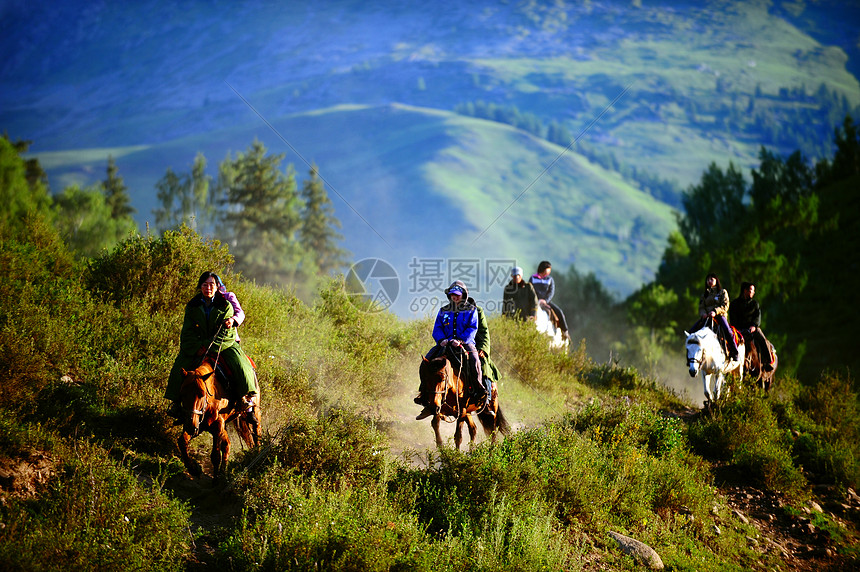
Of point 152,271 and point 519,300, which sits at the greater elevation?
point 152,271

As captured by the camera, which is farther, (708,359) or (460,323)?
(708,359)

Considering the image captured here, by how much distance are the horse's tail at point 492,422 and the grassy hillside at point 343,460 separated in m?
0.84

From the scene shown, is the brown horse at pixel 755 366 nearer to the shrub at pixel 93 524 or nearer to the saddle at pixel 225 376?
the saddle at pixel 225 376

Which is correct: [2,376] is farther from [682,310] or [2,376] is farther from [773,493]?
[682,310]

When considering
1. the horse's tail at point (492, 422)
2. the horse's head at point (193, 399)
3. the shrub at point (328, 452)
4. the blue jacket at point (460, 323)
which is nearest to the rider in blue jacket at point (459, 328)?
the blue jacket at point (460, 323)

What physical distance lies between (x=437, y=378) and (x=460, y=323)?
3.45ft

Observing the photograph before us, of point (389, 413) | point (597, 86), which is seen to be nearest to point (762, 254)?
point (389, 413)

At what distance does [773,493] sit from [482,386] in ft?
17.2

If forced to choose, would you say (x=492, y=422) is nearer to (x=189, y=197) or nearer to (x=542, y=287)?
(x=542, y=287)

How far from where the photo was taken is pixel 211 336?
764 centimetres

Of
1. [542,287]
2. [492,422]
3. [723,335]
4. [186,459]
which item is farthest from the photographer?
[542,287]

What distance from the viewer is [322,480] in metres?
7.31

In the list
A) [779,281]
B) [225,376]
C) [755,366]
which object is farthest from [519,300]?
[779,281]

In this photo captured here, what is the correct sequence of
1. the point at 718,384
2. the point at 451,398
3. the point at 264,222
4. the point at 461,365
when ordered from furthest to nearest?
the point at 264,222 < the point at 718,384 < the point at 461,365 < the point at 451,398
